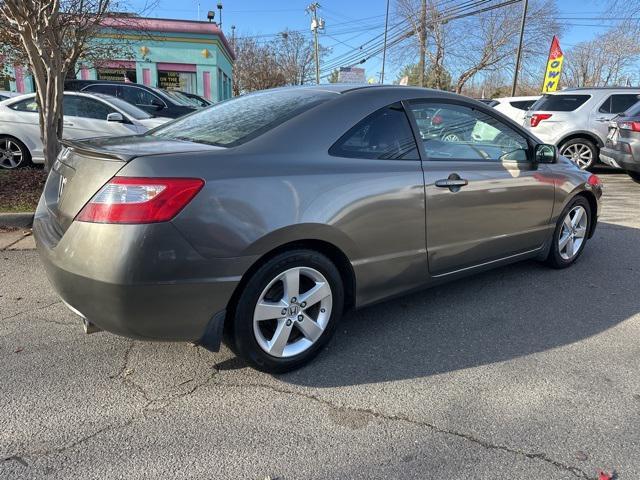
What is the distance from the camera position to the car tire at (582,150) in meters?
10.3

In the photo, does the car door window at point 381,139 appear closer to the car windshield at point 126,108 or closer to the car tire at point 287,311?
the car tire at point 287,311

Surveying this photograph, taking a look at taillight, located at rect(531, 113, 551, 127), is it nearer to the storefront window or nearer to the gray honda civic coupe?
the gray honda civic coupe

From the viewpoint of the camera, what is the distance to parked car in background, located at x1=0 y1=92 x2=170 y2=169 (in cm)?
820

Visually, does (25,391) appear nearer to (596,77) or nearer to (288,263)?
(288,263)

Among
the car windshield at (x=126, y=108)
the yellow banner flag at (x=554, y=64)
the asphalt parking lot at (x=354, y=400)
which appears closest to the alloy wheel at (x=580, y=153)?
the asphalt parking lot at (x=354, y=400)

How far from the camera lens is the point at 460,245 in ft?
11.3

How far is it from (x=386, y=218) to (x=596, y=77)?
51422 mm

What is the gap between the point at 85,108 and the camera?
860 cm

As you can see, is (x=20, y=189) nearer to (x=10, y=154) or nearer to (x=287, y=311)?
(x=10, y=154)

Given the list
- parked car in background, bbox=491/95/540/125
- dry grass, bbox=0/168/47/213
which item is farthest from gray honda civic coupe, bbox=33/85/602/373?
parked car in background, bbox=491/95/540/125

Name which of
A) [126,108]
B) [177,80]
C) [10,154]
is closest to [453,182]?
[126,108]

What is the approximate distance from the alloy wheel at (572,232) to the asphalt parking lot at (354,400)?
3.09 ft

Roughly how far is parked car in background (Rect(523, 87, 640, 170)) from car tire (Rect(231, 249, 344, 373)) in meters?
9.24

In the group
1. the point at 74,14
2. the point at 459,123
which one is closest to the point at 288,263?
the point at 459,123
